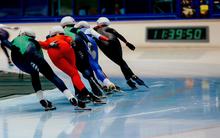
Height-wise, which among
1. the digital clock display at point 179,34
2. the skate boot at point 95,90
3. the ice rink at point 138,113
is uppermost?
the digital clock display at point 179,34

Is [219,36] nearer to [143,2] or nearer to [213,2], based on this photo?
[213,2]

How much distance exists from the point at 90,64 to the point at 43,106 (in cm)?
185

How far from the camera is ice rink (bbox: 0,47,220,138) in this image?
24.1ft

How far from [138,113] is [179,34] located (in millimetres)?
14495

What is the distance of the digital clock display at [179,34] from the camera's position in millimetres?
22812

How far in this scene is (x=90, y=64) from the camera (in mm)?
11039

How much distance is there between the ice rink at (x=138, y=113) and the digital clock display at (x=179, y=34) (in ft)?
25.1

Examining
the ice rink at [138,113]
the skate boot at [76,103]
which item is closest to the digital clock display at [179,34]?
the ice rink at [138,113]

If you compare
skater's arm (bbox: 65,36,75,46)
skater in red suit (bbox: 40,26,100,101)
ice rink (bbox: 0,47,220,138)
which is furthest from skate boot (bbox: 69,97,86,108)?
skater's arm (bbox: 65,36,75,46)

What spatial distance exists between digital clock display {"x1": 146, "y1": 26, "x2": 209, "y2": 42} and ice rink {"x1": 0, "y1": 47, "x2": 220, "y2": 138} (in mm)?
7665

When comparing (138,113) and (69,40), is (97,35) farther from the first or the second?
(138,113)

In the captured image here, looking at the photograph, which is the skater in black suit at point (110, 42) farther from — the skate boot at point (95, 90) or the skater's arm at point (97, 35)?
the skate boot at point (95, 90)

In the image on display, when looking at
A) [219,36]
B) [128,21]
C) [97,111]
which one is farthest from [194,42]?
[97,111]

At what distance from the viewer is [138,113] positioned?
29.4 feet
